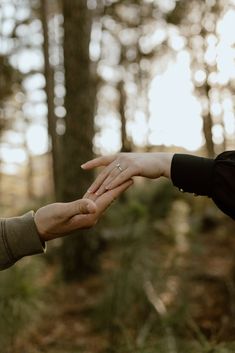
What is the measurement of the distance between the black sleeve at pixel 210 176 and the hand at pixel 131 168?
62 mm

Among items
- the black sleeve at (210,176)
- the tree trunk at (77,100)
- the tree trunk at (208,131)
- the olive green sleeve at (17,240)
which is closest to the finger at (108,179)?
the black sleeve at (210,176)

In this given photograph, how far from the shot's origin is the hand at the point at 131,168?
249 cm

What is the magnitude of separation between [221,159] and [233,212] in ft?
0.80

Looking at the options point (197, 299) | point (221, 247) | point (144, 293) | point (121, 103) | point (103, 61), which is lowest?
point (221, 247)

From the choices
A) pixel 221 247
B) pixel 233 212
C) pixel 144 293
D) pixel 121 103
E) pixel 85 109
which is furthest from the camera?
pixel 121 103

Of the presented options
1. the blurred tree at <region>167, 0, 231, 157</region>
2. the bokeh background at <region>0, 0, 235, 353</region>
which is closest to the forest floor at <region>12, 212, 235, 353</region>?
the bokeh background at <region>0, 0, 235, 353</region>

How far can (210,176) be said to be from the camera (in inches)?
92.6

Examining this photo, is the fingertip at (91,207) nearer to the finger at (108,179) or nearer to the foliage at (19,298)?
the finger at (108,179)

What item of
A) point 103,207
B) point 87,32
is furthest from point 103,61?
point 103,207

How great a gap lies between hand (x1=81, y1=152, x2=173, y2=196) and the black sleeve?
62 millimetres

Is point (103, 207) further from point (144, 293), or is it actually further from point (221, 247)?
point (221, 247)

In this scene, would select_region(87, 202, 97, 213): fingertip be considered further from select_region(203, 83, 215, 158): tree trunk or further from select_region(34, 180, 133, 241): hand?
select_region(203, 83, 215, 158): tree trunk

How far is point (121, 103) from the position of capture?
20.1 metres

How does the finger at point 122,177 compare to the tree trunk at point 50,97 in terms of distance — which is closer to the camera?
the finger at point 122,177
